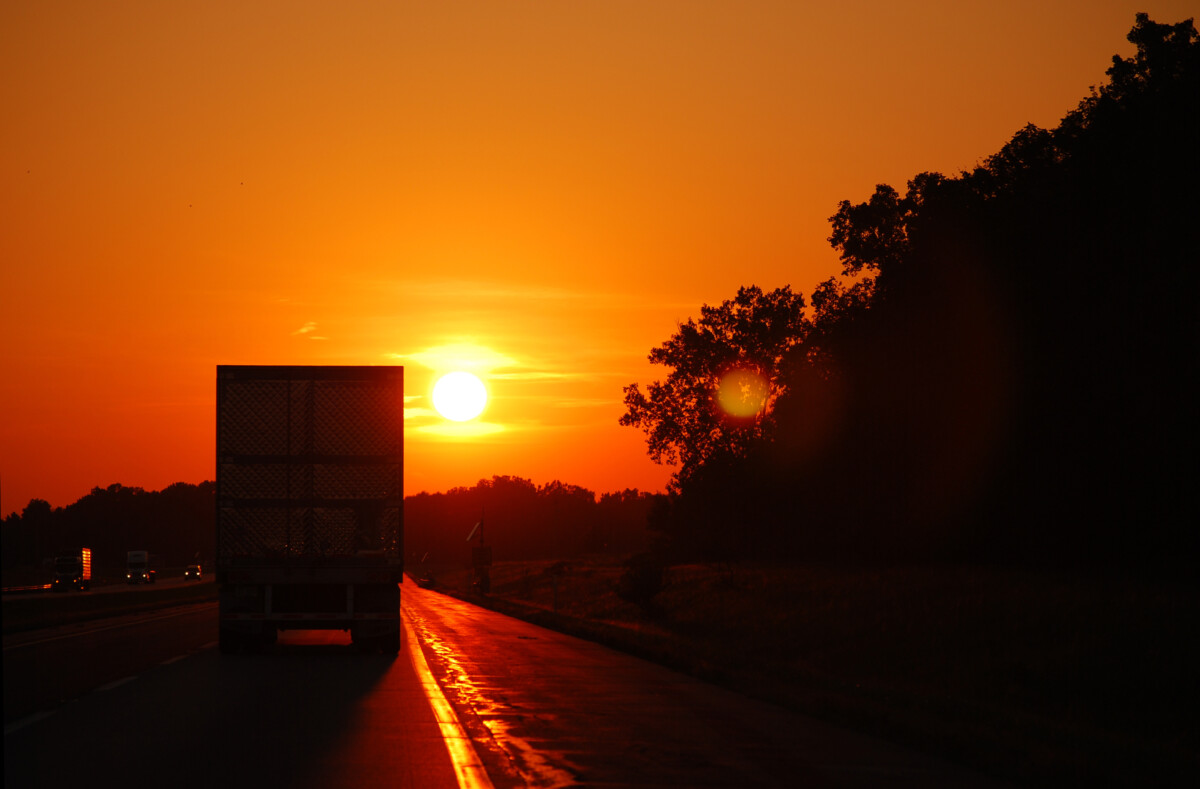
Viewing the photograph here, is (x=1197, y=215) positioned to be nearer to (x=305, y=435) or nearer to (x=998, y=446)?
(x=998, y=446)

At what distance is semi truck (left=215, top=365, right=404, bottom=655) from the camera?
22500 mm

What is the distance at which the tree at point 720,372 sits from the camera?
258 feet

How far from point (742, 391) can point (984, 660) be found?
52692 millimetres

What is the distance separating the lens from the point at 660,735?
12.8 metres

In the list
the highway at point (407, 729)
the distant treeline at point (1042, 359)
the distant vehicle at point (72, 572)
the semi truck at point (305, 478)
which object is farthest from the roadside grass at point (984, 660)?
the distant vehicle at point (72, 572)

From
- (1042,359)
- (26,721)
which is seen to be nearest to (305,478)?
(26,721)

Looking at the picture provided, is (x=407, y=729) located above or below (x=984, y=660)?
above

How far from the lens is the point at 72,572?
94.6 meters

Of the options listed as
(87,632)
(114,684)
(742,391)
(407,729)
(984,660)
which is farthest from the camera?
(742,391)

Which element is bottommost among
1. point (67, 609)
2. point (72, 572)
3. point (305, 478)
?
point (72, 572)

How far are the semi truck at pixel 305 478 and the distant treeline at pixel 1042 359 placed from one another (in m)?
22.4

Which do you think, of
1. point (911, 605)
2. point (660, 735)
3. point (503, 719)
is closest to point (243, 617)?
point (503, 719)

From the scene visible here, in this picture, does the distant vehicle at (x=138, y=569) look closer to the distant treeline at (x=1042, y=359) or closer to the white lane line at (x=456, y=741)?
the distant treeline at (x=1042, y=359)

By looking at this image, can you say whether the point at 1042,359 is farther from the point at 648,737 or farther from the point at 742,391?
the point at 742,391
